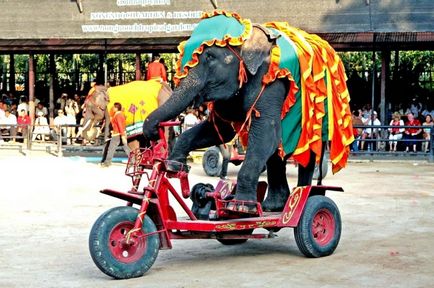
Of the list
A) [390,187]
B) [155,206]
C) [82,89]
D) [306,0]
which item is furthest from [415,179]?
[82,89]

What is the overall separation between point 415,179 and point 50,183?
6675mm

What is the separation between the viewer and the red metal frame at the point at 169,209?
7855 millimetres

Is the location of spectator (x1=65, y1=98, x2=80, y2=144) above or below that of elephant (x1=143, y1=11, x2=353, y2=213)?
below

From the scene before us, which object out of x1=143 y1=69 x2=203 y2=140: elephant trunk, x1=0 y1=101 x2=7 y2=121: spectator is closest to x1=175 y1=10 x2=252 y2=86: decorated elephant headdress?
x1=143 y1=69 x2=203 y2=140: elephant trunk

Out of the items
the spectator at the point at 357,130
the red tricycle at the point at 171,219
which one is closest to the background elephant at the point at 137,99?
the spectator at the point at 357,130

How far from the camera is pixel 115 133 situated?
67.4ft

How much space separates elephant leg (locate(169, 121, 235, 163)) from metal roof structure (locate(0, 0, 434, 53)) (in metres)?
15.3

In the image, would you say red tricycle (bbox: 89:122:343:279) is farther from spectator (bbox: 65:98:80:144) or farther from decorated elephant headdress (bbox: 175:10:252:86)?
spectator (bbox: 65:98:80:144)

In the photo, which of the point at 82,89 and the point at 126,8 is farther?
the point at 82,89

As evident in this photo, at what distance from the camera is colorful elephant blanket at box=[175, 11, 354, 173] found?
28.4ft

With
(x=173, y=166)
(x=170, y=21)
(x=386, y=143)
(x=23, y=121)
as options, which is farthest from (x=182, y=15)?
(x=173, y=166)

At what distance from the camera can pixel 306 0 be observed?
2461cm

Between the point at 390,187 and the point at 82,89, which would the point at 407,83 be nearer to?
the point at 82,89

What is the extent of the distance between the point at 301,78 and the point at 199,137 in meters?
1.18
